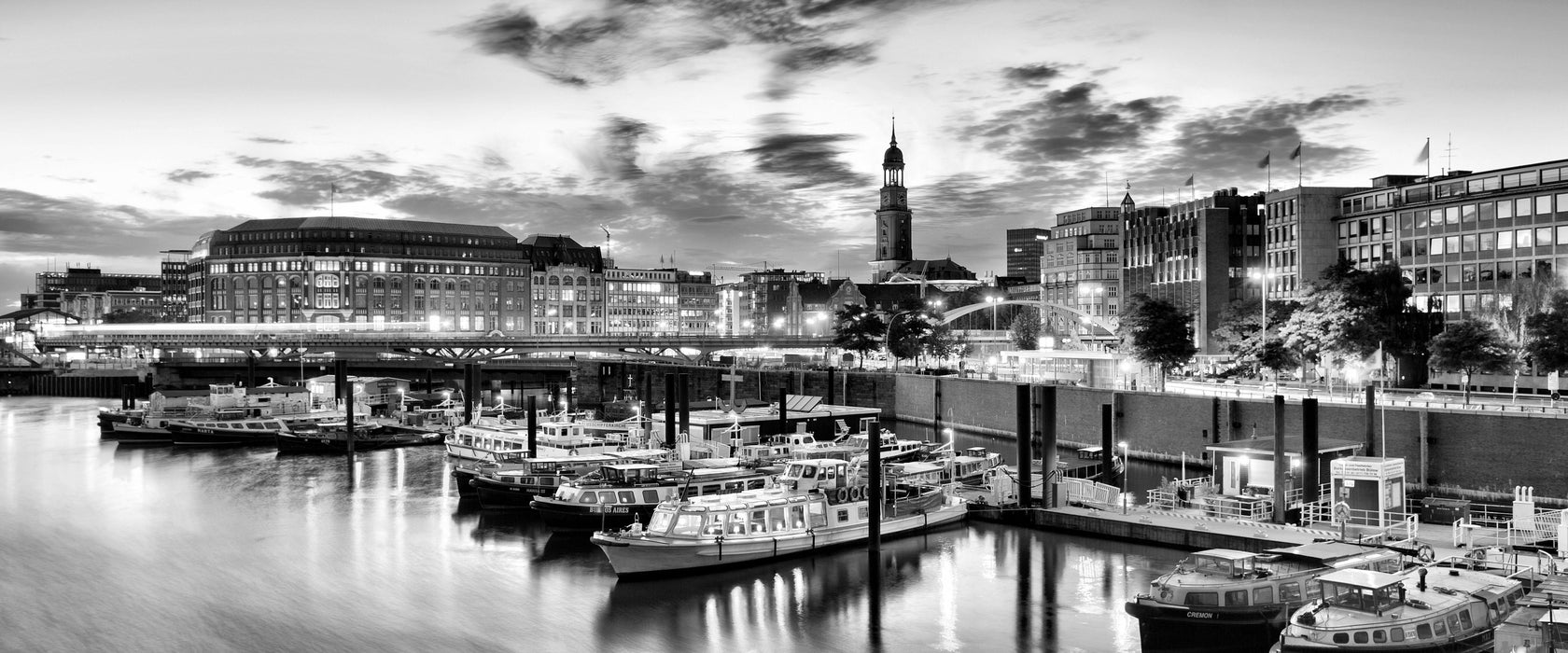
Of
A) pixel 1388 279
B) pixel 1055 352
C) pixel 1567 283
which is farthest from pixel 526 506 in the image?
pixel 1567 283

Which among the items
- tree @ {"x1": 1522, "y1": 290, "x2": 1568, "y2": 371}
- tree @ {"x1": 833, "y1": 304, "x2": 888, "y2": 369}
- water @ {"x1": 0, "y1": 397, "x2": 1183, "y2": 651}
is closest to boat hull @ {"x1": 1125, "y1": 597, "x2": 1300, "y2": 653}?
water @ {"x1": 0, "y1": 397, "x2": 1183, "y2": 651}

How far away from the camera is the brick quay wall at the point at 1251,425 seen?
159 ft

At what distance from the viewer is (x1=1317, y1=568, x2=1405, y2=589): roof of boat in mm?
26031

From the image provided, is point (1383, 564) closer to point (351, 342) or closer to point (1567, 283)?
point (1567, 283)

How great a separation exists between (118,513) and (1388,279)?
220 feet

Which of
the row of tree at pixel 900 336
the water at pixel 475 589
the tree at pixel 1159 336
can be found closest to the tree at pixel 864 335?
the row of tree at pixel 900 336

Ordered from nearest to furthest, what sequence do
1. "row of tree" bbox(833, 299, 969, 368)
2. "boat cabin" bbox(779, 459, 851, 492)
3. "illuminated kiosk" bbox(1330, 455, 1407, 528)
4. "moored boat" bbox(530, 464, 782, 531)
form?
"illuminated kiosk" bbox(1330, 455, 1407, 528) → "moored boat" bbox(530, 464, 782, 531) → "boat cabin" bbox(779, 459, 851, 492) → "row of tree" bbox(833, 299, 969, 368)

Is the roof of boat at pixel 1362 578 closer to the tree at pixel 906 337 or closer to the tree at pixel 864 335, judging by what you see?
the tree at pixel 906 337

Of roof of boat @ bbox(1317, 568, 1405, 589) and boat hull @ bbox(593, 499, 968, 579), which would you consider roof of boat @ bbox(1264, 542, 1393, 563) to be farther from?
boat hull @ bbox(593, 499, 968, 579)

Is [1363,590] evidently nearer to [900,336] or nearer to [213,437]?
[213,437]

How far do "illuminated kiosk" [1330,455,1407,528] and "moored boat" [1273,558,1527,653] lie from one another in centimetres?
1123

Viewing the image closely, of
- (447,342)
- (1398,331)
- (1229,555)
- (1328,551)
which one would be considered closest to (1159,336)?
(1398,331)

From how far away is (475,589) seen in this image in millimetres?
40031

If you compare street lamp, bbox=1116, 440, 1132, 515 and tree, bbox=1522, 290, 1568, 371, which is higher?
tree, bbox=1522, 290, 1568, 371
